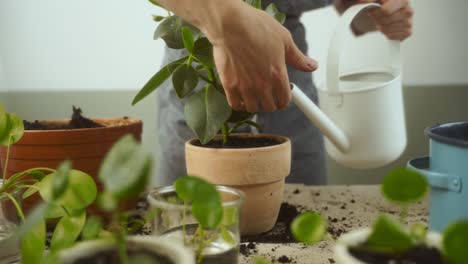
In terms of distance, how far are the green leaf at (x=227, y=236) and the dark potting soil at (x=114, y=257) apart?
0.16 m

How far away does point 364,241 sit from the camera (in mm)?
302

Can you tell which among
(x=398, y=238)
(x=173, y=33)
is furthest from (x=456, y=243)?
(x=173, y=33)

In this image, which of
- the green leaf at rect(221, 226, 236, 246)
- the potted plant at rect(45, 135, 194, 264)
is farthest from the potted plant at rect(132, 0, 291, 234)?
the potted plant at rect(45, 135, 194, 264)

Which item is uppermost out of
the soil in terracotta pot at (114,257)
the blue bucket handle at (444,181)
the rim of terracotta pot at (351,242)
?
the soil in terracotta pot at (114,257)

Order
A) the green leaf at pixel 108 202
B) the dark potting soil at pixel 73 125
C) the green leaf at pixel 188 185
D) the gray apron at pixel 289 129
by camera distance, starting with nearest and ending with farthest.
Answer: the green leaf at pixel 108 202 < the green leaf at pixel 188 185 < the dark potting soil at pixel 73 125 < the gray apron at pixel 289 129

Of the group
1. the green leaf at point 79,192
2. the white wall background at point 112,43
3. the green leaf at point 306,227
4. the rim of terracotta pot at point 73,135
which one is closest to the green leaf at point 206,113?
the rim of terracotta pot at point 73,135

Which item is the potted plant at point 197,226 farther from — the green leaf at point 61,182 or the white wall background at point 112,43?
the white wall background at point 112,43

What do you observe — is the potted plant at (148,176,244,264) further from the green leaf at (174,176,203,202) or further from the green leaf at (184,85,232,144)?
the green leaf at (184,85,232,144)

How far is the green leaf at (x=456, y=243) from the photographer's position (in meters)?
0.25

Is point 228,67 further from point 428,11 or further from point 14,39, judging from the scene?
point 14,39

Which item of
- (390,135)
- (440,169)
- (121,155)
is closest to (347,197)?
(390,135)

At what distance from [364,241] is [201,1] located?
0.40 m

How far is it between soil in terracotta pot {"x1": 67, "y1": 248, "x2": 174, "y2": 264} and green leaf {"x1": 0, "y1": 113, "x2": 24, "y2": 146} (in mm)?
342

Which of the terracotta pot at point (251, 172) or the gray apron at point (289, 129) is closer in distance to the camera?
the terracotta pot at point (251, 172)
